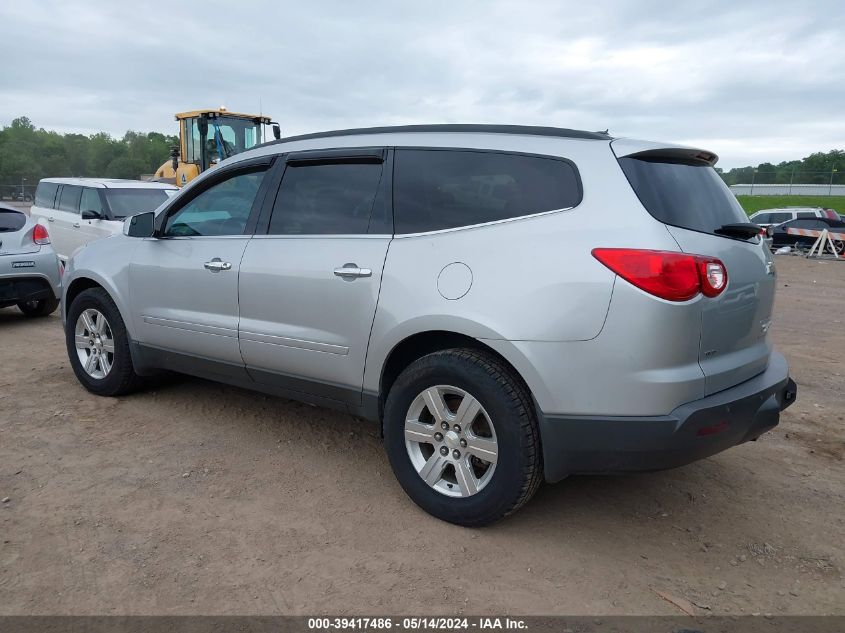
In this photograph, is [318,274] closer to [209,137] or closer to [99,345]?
[99,345]

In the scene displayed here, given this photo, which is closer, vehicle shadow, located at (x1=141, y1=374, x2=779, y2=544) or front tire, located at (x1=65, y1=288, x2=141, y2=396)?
vehicle shadow, located at (x1=141, y1=374, x2=779, y2=544)

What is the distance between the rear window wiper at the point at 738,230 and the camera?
311 cm

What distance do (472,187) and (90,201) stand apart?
958cm

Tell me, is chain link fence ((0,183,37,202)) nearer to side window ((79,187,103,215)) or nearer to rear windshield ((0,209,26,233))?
side window ((79,187,103,215))

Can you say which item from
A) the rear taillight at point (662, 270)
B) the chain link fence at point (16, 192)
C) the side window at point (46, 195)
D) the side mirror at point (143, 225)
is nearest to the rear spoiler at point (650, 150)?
the rear taillight at point (662, 270)

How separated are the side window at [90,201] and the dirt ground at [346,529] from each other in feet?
22.6

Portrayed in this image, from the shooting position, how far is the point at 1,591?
2717 millimetres

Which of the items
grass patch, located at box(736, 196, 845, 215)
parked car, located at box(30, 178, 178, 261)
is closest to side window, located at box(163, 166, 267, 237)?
parked car, located at box(30, 178, 178, 261)

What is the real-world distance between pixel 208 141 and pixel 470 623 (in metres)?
15.5

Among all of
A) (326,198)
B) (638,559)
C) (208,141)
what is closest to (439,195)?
(326,198)

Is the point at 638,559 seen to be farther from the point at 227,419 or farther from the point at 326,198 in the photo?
the point at 227,419

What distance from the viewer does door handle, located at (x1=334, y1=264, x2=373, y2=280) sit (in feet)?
11.5

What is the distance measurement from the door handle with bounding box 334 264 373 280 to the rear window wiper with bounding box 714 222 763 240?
1634mm

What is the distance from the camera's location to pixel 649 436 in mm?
2805
